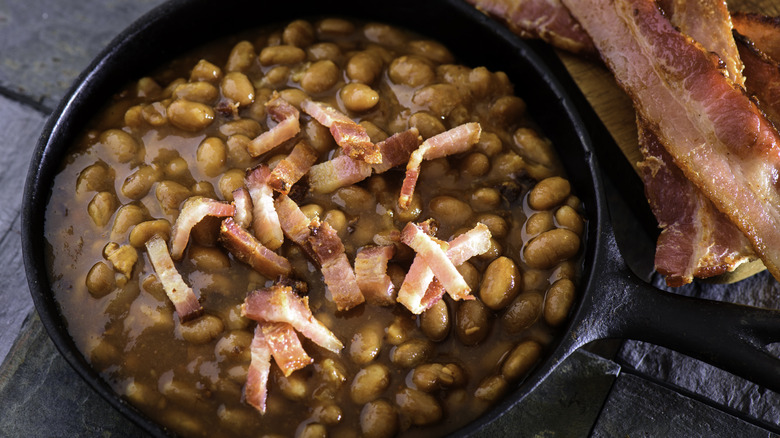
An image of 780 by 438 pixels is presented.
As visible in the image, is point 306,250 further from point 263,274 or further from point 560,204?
point 560,204

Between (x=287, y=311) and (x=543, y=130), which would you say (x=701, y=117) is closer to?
(x=543, y=130)

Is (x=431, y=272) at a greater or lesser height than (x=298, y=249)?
greater

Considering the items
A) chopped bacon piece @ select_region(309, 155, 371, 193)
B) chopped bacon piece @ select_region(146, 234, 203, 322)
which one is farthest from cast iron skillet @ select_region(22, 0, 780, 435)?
chopped bacon piece @ select_region(309, 155, 371, 193)

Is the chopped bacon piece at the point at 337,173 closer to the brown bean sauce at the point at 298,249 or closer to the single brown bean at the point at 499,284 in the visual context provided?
the brown bean sauce at the point at 298,249

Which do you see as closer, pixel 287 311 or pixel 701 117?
pixel 287 311

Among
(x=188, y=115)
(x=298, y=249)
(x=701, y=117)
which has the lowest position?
(x=298, y=249)

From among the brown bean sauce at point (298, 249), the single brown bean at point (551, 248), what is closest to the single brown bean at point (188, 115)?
the brown bean sauce at point (298, 249)

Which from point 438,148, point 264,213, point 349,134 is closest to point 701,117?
point 438,148
